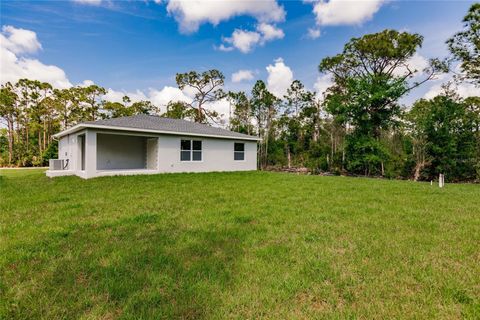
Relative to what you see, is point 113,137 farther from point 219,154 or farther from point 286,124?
point 286,124

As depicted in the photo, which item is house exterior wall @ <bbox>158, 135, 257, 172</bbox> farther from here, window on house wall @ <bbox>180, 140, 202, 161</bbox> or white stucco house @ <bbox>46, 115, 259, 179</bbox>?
window on house wall @ <bbox>180, 140, 202, 161</bbox>

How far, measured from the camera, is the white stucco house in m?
10.9

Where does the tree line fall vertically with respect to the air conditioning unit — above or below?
above

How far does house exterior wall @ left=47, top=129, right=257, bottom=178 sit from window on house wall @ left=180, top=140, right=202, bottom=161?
0.74 ft

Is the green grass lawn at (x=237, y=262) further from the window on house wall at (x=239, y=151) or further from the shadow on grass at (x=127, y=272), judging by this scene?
the window on house wall at (x=239, y=151)

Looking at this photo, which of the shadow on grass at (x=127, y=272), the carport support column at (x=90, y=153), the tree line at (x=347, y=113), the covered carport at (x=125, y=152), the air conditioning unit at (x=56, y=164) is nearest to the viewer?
the shadow on grass at (x=127, y=272)

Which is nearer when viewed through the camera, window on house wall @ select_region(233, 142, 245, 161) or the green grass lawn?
the green grass lawn

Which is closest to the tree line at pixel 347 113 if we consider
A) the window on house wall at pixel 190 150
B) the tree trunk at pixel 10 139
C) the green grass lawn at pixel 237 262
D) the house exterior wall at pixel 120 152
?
the tree trunk at pixel 10 139

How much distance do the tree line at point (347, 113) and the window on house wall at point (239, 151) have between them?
9.29 m

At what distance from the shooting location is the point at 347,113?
61.5 feet

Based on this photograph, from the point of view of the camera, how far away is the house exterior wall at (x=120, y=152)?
13.2m

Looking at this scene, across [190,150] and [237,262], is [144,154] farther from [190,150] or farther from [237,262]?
[237,262]

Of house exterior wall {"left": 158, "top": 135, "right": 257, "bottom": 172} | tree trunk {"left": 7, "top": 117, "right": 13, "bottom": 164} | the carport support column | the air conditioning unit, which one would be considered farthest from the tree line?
the carport support column

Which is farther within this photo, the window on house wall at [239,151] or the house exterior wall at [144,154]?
the window on house wall at [239,151]
